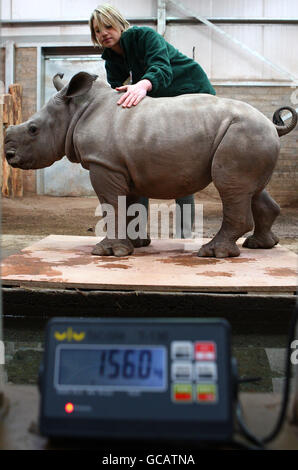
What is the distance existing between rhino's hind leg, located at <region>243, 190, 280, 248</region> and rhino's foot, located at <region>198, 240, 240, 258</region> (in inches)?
11.8

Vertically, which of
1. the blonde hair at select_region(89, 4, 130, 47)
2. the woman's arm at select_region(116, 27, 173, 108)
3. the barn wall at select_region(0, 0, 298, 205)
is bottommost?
the woman's arm at select_region(116, 27, 173, 108)

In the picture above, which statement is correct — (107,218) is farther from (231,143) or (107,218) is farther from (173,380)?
(173,380)

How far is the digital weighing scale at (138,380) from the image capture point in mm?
766

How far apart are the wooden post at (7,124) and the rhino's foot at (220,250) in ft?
14.6

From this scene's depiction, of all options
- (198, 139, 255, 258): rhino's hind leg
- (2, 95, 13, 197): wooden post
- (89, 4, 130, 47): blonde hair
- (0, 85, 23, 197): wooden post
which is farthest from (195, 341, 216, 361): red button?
(0, 85, 23, 197): wooden post

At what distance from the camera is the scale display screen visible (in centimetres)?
79

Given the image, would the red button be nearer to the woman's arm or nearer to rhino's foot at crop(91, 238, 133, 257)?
rhino's foot at crop(91, 238, 133, 257)

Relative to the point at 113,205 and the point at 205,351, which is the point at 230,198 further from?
the point at 205,351

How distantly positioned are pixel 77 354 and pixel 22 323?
128 cm

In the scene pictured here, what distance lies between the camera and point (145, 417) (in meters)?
0.77

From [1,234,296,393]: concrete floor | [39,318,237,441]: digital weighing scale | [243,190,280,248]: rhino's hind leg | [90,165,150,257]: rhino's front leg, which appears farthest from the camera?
[243,190,280,248]: rhino's hind leg

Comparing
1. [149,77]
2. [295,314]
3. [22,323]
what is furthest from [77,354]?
[149,77]
